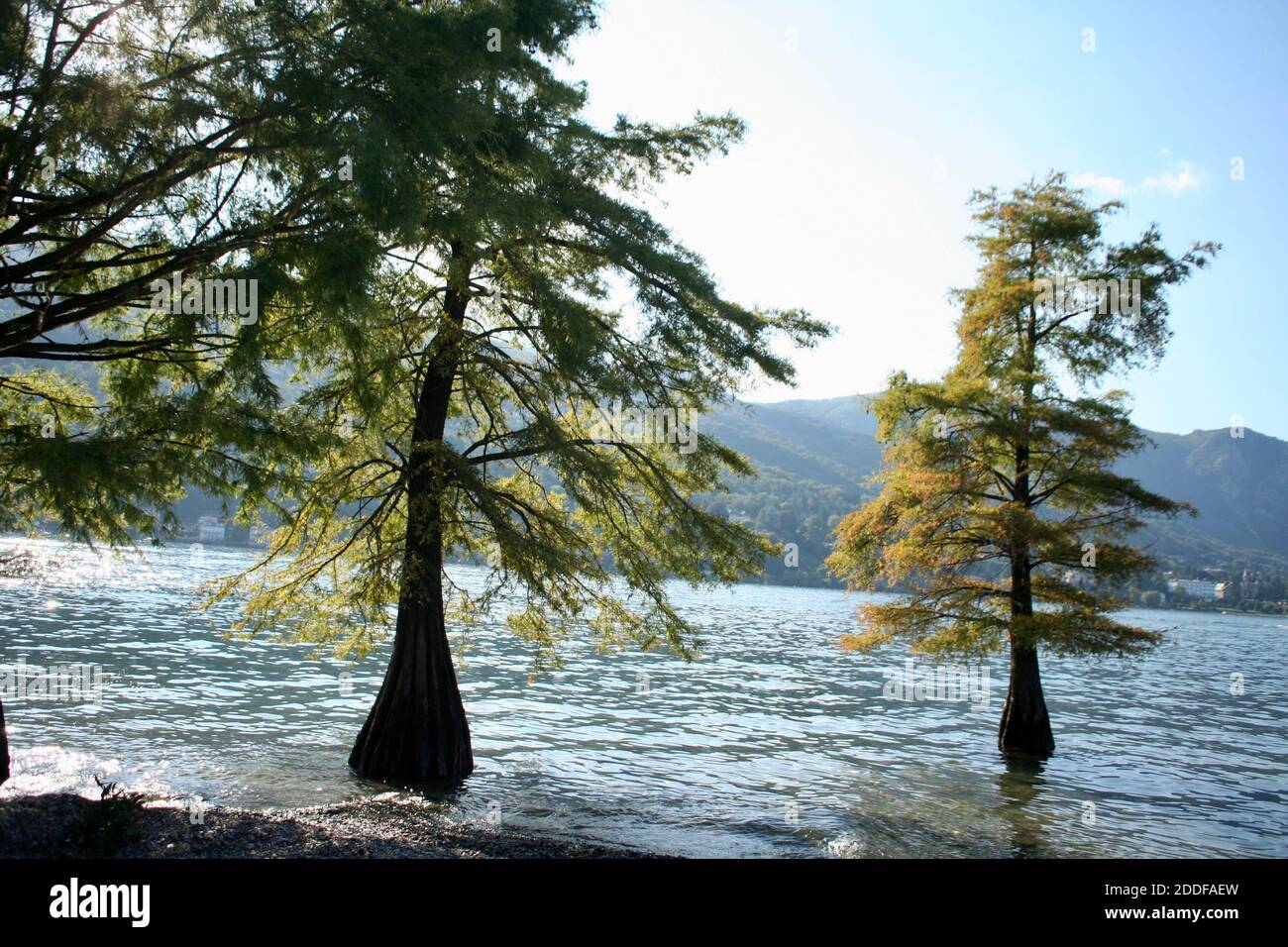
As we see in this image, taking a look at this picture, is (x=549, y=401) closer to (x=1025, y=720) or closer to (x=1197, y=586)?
(x=1025, y=720)

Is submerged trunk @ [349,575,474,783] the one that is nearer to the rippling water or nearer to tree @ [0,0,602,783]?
the rippling water

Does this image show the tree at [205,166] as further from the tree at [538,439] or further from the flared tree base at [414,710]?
the flared tree base at [414,710]

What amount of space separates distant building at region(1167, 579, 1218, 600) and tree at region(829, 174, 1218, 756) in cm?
16755

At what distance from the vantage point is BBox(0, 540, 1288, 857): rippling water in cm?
1542

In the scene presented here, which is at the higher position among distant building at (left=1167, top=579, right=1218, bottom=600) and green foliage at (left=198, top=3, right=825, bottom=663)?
green foliage at (left=198, top=3, right=825, bottom=663)

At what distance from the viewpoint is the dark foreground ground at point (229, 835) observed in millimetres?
7590

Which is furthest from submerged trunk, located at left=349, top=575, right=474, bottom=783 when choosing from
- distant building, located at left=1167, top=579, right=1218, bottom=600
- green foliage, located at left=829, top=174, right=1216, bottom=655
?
distant building, located at left=1167, top=579, right=1218, bottom=600

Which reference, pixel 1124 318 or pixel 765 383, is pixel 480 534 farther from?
pixel 1124 318

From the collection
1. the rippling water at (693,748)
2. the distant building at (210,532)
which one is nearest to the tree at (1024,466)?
the rippling water at (693,748)

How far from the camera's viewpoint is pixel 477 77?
9.21 metres

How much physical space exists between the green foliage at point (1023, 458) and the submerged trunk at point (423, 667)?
11.6 metres

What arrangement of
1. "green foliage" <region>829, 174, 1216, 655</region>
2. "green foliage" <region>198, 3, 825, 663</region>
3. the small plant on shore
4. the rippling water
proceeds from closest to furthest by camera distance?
the small plant on shore
"green foliage" <region>198, 3, 825, 663</region>
the rippling water
"green foliage" <region>829, 174, 1216, 655</region>

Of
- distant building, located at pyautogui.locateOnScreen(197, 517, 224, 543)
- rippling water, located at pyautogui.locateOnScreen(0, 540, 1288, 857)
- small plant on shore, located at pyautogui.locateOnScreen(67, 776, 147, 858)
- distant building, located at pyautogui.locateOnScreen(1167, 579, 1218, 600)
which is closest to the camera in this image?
small plant on shore, located at pyautogui.locateOnScreen(67, 776, 147, 858)
